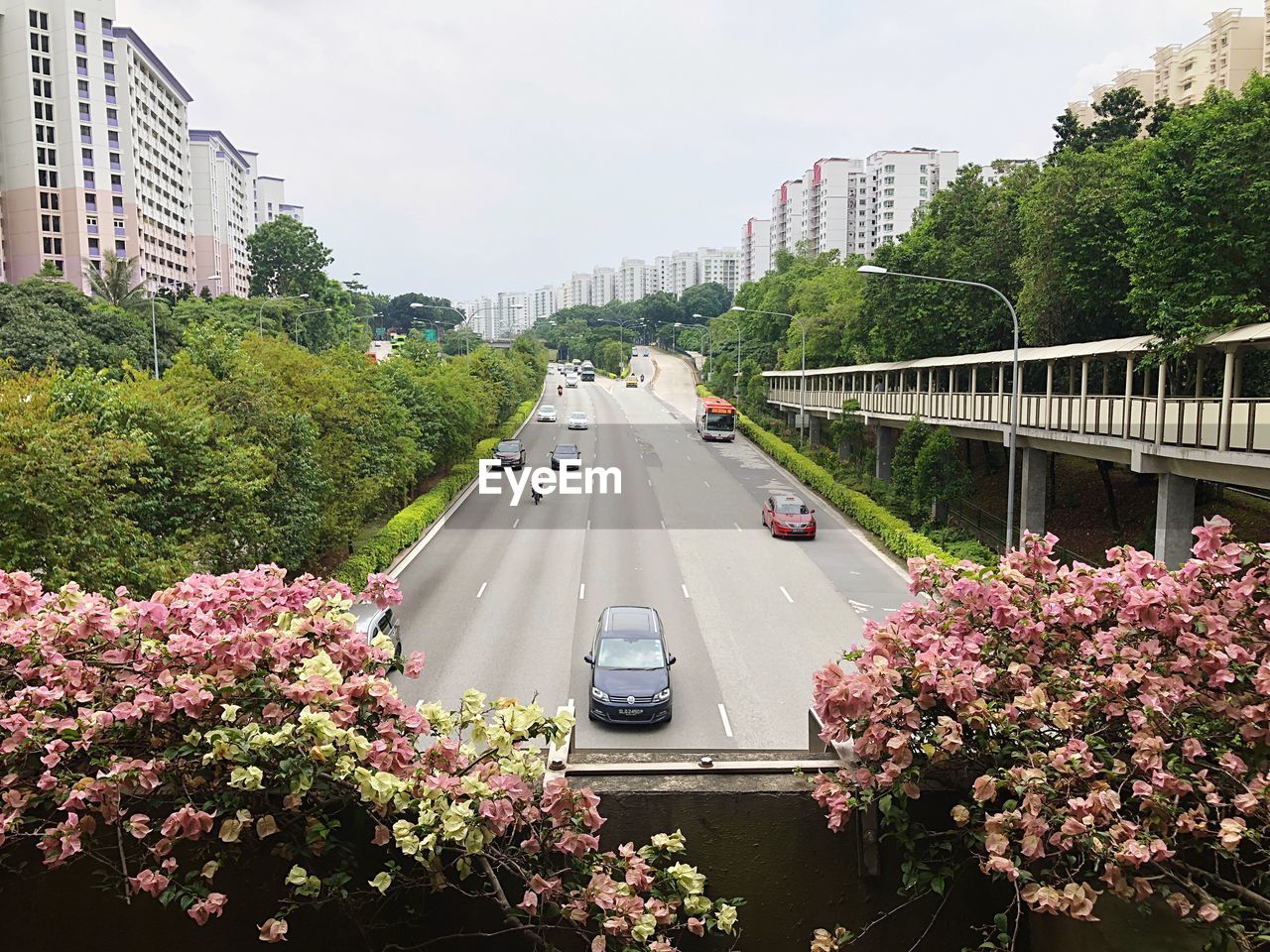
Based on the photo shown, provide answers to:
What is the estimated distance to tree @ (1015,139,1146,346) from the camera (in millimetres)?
26469

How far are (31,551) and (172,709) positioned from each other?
9.60 m

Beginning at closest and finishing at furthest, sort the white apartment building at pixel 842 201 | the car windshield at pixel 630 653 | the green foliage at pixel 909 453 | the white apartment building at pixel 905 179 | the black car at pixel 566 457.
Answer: the car windshield at pixel 630 653, the green foliage at pixel 909 453, the black car at pixel 566 457, the white apartment building at pixel 905 179, the white apartment building at pixel 842 201

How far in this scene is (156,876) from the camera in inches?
159

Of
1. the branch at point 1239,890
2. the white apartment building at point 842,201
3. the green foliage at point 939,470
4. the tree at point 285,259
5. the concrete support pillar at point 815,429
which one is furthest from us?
the white apartment building at point 842,201

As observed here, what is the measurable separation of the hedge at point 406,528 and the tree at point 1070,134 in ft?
91.9

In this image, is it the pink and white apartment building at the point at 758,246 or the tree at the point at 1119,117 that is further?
the pink and white apartment building at the point at 758,246

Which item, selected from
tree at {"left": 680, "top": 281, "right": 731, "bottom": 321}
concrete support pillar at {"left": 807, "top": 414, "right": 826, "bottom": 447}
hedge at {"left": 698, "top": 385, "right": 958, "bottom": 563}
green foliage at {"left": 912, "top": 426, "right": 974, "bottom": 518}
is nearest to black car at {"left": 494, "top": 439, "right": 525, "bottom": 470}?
hedge at {"left": 698, "top": 385, "right": 958, "bottom": 563}

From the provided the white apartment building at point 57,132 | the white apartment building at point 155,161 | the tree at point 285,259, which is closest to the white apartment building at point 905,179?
the tree at point 285,259

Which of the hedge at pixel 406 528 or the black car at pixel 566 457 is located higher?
the black car at pixel 566 457

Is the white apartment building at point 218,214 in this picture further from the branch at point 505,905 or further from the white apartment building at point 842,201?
the branch at point 505,905

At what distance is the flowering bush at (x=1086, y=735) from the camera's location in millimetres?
4109

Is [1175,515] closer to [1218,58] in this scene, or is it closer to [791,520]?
[791,520]

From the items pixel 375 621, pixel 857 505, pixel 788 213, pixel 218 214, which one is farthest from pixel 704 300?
pixel 375 621

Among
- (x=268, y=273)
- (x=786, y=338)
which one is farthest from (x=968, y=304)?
(x=268, y=273)
